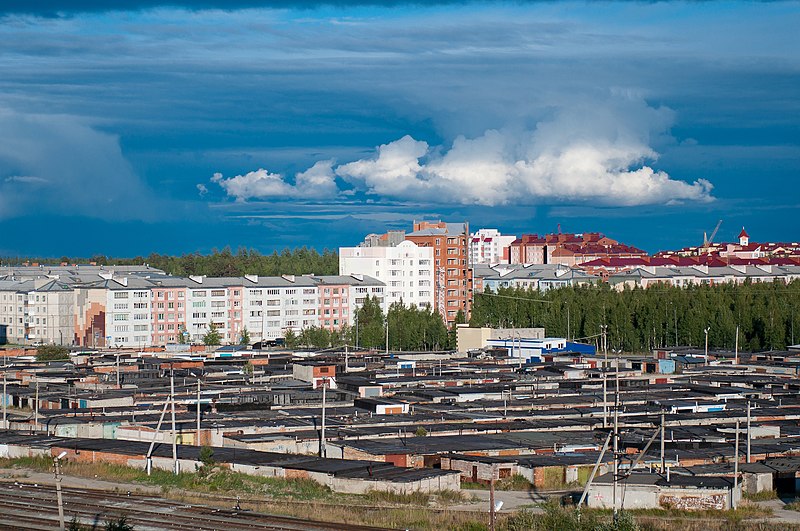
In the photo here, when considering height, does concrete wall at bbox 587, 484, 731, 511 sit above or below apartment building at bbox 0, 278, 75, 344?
below

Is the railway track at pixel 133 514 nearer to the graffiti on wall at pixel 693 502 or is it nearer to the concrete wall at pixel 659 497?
the concrete wall at pixel 659 497

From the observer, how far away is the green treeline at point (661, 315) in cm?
4300

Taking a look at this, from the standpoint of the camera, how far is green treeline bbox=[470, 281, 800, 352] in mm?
43000

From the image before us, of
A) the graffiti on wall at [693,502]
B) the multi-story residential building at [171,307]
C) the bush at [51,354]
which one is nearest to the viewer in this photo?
the graffiti on wall at [693,502]

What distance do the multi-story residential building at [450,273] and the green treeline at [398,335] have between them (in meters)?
6.06

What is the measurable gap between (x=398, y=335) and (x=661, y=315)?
31.6ft

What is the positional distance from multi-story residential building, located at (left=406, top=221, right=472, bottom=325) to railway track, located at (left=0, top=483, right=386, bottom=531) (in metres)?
38.2

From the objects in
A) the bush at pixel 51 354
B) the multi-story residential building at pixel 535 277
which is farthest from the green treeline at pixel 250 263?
the bush at pixel 51 354

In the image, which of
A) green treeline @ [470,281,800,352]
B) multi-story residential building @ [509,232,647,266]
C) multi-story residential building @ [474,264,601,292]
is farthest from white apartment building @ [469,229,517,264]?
green treeline @ [470,281,800,352]

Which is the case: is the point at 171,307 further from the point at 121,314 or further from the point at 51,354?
the point at 51,354

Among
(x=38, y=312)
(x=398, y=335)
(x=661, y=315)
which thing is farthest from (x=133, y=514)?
(x=38, y=312)

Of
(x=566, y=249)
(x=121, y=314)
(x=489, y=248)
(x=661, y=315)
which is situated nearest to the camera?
(x=661, y=315)

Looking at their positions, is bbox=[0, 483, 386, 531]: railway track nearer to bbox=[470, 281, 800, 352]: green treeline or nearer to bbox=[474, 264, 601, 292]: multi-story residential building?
bbox=[470, 281, 800, 352]: green treeline

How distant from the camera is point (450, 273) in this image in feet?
180
